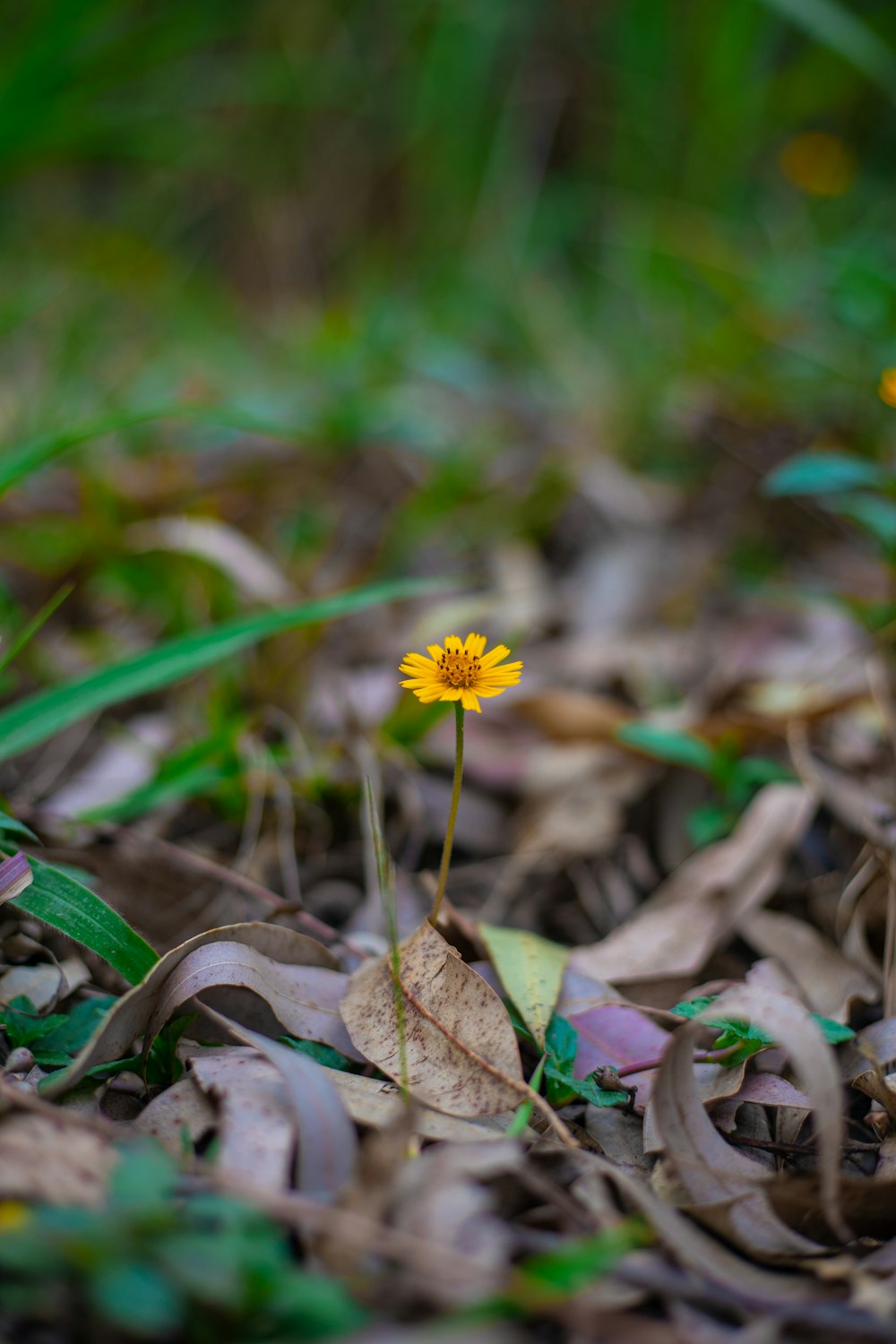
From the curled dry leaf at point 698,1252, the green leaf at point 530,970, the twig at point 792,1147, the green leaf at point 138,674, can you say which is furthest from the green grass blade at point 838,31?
the curled dry leaf at point 698,1252

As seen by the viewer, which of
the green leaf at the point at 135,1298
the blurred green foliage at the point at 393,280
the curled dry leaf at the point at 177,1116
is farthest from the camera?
the blurred green foliage at the point at 393,280

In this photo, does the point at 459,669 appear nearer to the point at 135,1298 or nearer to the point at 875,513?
the point at 135,1298

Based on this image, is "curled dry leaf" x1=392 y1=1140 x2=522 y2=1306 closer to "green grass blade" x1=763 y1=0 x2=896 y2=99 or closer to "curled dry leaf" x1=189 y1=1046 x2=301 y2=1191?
"curled dry leaf" x1=189 y1=1046 x2=301 y2=1191

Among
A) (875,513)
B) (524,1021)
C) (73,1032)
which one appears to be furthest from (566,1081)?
(875,513)

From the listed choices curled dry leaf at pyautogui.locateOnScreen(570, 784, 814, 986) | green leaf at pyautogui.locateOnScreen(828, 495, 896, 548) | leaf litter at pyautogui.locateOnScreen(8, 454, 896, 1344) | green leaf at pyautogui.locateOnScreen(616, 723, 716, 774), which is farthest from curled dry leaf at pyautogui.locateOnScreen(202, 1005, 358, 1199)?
green leaf at pyautogui.locateOnScreen(828, 495, 896, 548)

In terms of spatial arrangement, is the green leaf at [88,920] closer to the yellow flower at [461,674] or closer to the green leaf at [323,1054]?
the green leaf at [323,1054]

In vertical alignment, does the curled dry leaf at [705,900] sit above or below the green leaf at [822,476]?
below
